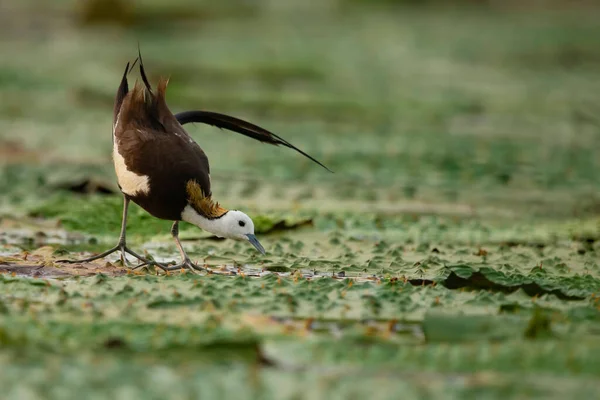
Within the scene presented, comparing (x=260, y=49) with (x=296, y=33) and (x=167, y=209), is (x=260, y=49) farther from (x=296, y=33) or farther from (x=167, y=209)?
(x=167, y=209)

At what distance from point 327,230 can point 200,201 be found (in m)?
1.90

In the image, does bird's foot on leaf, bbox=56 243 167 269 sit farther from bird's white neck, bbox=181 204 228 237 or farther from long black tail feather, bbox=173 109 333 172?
long black tail feather, bbox=173 109 333 172

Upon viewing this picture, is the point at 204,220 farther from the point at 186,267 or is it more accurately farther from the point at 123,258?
the point at 123,258

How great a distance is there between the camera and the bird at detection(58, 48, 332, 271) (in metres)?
6.37

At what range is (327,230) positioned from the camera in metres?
8.16

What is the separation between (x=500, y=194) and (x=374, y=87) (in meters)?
6.97

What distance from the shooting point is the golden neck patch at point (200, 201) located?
6.39 meters

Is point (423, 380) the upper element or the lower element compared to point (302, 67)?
lower

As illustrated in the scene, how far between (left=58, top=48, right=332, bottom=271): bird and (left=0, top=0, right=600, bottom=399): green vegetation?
306 mm

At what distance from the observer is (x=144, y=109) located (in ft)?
22.0

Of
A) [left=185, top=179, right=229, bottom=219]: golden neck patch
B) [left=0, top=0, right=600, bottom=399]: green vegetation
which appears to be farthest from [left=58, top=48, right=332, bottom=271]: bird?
[left=0, top=0, right=600, bottom=399]: green vegetation

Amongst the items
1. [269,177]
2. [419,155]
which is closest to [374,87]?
[419,155]

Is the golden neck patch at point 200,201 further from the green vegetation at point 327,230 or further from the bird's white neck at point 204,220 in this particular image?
the green vegetation at point 327,230

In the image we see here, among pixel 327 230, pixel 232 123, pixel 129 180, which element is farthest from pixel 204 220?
pixel 327 230
